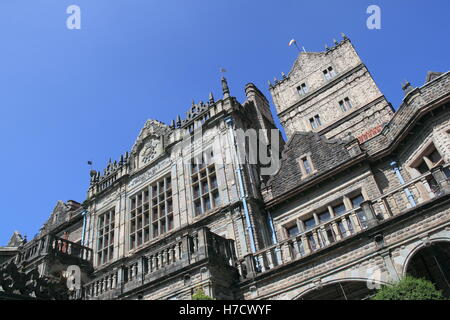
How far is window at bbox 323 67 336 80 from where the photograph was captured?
104ft

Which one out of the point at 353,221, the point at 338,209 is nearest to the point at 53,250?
the point at 338,209

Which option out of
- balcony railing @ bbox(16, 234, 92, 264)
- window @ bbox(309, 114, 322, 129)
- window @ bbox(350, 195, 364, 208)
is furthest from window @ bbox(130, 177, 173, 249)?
window @ bbox(309, 114, 322, 129)

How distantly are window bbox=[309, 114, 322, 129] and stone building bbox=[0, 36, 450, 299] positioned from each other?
2046 mm

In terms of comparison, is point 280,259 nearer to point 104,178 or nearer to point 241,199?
point 241,199

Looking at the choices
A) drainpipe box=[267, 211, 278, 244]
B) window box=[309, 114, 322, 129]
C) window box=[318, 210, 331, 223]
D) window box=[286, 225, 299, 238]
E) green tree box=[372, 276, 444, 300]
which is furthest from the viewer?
window box=[309, 114, 322, 129]

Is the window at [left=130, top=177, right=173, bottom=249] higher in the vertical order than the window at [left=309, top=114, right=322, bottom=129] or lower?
A: lower

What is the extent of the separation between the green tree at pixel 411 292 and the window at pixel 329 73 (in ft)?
83.3

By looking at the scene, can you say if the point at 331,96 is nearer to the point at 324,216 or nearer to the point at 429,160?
the point at 324,216

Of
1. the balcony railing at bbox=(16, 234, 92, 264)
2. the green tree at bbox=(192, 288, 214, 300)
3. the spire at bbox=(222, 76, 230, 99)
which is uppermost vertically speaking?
the spire at bbox=(222, 76, 230, 99)

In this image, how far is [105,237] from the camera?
72.8ft

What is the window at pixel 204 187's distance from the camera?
60.5 feet

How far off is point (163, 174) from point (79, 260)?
260 inches

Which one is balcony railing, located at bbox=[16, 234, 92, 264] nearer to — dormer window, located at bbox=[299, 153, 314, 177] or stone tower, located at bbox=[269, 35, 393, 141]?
dormer window, located at bbox=[299, 153, 314, 177]
